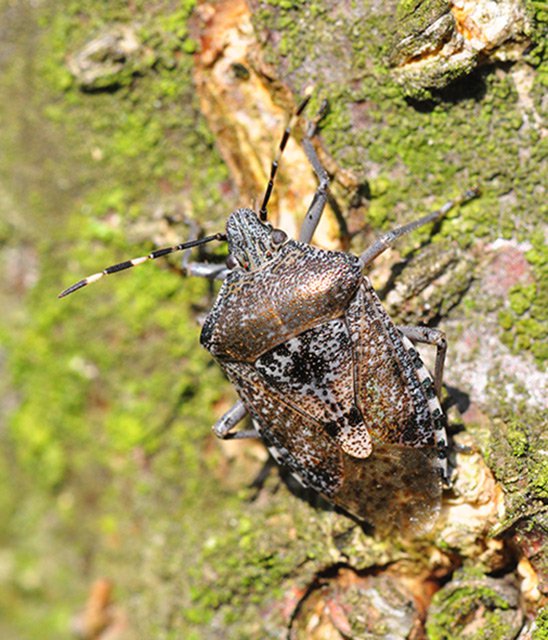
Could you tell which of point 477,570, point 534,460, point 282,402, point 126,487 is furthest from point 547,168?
point 126,487

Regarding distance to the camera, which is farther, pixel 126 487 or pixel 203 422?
pixel 126 487

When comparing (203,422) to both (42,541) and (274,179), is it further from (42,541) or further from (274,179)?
(42,541)

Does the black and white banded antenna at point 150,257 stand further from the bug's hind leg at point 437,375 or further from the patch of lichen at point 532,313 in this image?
the patch of lichen at point 532,313

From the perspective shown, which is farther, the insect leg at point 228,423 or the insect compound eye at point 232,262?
the insect leg at point 228,423

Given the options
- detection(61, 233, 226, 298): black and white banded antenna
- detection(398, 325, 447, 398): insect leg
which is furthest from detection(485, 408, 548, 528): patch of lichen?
detection(61, 233, 226, 298): black and white banded antenna

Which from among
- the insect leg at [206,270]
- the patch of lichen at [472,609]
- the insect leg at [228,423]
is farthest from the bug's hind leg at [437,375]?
the insect leg at [206,270]

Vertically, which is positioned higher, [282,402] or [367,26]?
[367,26]

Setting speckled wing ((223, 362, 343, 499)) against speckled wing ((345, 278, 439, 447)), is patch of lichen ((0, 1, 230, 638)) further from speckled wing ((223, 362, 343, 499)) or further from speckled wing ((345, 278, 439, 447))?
speckled wing ((345, 278, 439, 447))
